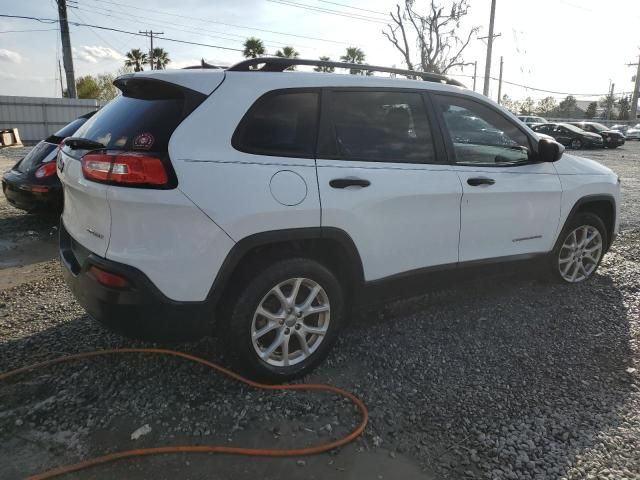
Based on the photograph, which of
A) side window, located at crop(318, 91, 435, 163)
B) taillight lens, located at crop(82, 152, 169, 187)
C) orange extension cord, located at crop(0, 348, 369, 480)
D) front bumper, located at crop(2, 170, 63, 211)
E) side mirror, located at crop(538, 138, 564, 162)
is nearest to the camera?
orange extension cord, located at crop(0, 348, 369, 480)

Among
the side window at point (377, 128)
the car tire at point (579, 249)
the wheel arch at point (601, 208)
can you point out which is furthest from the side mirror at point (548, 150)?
the side window at point (377, 128)

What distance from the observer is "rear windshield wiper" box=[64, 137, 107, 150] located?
280 cm

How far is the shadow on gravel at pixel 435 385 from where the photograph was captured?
98.3 inches

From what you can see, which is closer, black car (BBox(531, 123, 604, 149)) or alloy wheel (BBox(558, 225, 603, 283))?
alloy wheel (BBox(558, 225, 603, 283))

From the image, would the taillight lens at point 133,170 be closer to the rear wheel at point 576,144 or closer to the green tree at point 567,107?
the rear wheel at point 576,144

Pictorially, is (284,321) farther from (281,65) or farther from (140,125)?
(281,65)

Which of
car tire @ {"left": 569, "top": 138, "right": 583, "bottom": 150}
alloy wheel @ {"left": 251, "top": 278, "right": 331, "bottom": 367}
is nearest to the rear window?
alloy wheel @ {"left": 251, "top": 278, "right": 331, "bottom": 367}

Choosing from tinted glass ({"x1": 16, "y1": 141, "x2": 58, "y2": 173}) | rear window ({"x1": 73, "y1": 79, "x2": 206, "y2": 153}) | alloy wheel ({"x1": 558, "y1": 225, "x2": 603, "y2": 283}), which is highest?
rear window ({"x1": 73, "y1": 79, "x2": 206, "y2": 153})

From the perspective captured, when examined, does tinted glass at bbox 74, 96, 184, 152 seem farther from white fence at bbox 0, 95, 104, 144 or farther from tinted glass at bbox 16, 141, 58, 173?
white fence at bbox 0, 95, 104, 144

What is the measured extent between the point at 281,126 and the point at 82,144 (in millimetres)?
1166

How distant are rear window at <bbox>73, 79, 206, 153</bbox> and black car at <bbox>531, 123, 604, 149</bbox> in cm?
2907

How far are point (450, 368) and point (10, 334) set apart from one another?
121 inches

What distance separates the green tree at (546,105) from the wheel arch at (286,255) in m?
76.8

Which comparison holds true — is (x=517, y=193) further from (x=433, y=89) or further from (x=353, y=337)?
(x=353, y=337)
